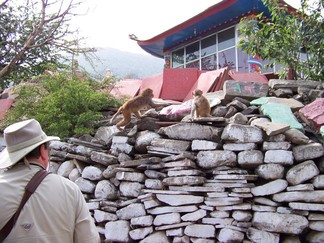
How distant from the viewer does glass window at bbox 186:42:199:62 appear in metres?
15.2

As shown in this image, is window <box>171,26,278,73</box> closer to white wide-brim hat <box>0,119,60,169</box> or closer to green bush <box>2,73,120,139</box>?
green bush <box>2,73,120,139</box>

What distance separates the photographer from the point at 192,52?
15.4 m

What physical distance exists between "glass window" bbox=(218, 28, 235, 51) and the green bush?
23.0ft

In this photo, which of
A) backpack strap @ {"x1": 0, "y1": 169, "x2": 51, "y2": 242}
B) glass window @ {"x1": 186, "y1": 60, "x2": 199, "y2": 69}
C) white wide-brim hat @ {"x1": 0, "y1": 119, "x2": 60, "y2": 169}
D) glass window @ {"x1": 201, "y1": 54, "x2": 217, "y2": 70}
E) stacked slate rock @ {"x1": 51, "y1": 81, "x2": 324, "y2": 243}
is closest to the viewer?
backpack strap @ {"x1": 0, "y1": 169, "x2": 51, "y2": 242}

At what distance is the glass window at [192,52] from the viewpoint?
15.2 meters

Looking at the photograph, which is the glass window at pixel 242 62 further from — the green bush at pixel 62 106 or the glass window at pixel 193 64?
the green bush at pixel 62 106

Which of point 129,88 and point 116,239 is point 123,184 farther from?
point 129,88

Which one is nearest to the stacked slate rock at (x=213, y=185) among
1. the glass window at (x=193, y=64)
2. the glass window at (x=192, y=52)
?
the glass window at (x=193, y=64)

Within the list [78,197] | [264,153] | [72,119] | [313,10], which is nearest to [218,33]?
[313,10]

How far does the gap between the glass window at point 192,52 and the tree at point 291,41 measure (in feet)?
20.3

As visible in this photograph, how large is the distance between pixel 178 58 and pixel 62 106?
9.64 m

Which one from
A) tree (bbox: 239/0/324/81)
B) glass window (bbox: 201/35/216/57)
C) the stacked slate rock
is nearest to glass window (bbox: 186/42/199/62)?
glass window (bbox: 201/35/216/57)

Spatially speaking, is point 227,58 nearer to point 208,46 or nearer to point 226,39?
point 226,39

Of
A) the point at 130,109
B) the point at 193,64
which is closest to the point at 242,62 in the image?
the point at 193,64
